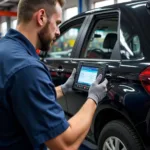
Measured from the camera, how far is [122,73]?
83.0 inches

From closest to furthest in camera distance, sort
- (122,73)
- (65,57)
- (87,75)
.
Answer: (87,75)
(122,73)
(65,57)

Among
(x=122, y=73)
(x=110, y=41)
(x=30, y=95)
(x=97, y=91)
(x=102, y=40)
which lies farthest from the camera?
(x=102, y=40)

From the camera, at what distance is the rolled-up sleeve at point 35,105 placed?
105cm

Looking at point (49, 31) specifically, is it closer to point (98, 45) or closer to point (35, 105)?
point (35, 105)

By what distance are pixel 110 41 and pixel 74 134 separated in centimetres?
160

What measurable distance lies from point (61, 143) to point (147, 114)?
3.17ft

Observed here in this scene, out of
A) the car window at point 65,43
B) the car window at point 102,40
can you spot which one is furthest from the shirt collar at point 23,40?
the car window at point 65,43

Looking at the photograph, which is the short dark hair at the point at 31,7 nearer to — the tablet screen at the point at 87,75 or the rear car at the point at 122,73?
the tablet screen at the point at 87,75

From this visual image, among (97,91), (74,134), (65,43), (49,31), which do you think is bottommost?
(74,134)

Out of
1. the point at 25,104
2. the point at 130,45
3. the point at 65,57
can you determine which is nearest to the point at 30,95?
the point at 25,104

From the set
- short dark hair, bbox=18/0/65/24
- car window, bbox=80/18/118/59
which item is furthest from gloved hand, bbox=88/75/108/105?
car window, bbox=80/18/118/59

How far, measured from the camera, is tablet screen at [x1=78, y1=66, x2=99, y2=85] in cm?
191

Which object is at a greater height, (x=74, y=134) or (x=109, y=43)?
(x=109, y=43)

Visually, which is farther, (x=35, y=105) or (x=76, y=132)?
(x=76, y=132)
